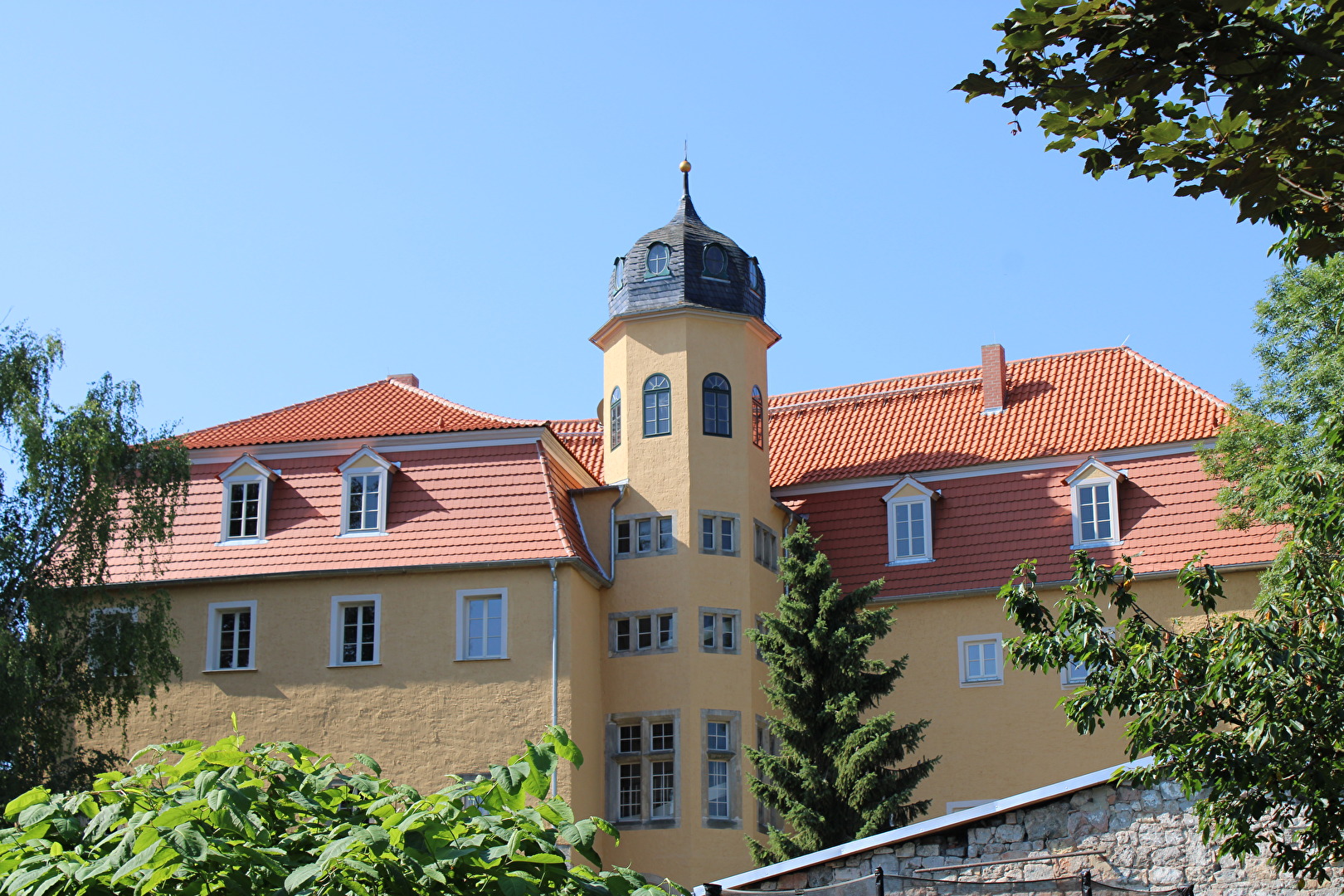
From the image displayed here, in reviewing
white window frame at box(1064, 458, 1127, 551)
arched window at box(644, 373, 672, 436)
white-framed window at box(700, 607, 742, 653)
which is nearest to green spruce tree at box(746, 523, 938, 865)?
white-framed window at box(700, 607, 742, 653)

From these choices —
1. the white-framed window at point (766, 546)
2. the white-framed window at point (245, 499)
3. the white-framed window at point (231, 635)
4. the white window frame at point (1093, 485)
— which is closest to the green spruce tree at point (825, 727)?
the white-framed window at point (766, 546)

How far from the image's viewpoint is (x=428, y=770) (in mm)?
28750

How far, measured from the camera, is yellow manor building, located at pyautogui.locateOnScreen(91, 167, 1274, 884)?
2939cm

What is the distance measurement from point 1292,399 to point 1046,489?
17.6 feet

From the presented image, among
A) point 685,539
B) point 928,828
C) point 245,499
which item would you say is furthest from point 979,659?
point 928,828

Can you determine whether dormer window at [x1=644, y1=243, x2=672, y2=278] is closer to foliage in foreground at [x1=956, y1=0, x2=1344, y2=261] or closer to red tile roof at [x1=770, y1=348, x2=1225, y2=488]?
red tile roof at [x1=770, y1=348, x2=1225, y2=488]

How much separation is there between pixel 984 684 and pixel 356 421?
13.2m

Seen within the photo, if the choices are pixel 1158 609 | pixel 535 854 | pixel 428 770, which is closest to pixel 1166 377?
pixel 1158 609

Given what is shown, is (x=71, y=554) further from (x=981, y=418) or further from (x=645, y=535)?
(x=981, y=418)

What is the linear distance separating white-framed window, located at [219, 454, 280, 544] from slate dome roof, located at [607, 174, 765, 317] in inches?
293

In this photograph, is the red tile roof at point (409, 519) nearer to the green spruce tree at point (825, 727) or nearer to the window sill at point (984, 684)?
the green spruce tree at point (825, 727)

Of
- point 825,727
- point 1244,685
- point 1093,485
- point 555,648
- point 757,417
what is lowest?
point 825,727

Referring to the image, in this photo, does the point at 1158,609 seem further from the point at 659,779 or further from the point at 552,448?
the point at 552,448

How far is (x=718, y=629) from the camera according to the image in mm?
31000
